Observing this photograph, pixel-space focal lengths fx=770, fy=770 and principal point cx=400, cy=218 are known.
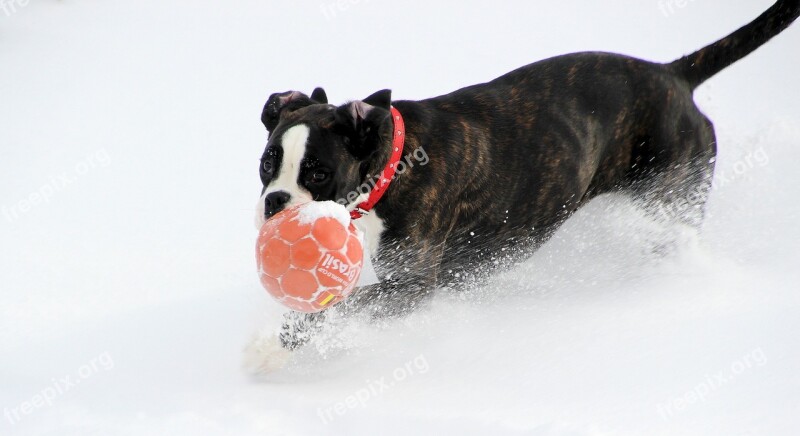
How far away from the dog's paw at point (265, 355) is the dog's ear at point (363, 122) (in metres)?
0.96

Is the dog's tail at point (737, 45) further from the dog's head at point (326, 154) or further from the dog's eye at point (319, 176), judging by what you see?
the dog's eye at point (319, 176)

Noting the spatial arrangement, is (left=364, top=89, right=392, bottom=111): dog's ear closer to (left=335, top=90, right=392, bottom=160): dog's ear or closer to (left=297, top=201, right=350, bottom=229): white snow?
(left=335, top=90, right=392, bottom=160): dog's ear

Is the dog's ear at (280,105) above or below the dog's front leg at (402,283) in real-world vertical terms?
above

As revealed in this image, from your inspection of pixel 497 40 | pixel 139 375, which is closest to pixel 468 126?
pixel 139 375

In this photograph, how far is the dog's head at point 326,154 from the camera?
122 inches

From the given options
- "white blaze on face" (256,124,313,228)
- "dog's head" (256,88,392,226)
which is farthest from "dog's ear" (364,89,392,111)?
"white blaze on face" (256,124,313,228)

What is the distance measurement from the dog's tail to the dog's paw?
248 centimetres

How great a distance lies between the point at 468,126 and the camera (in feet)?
11.9

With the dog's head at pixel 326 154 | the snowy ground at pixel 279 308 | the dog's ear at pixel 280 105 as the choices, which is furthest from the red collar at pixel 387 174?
the snowy ground at pixel 279 308

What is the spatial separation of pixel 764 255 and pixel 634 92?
47.2 inches

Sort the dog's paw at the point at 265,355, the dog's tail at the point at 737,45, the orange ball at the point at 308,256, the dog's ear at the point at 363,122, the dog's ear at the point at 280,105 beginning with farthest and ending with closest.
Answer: the dog's tail at the point at 737,45 → the dog's ear at the point at 280,105 → the dog's paw at the point at 265,355 → the dog's ear at the point at 363,122 → the orange ball at the point at 308,256

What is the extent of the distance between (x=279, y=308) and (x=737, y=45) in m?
2.74

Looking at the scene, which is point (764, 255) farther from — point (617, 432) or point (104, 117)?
point (104, 117)

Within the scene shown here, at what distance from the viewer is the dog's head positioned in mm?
3092
